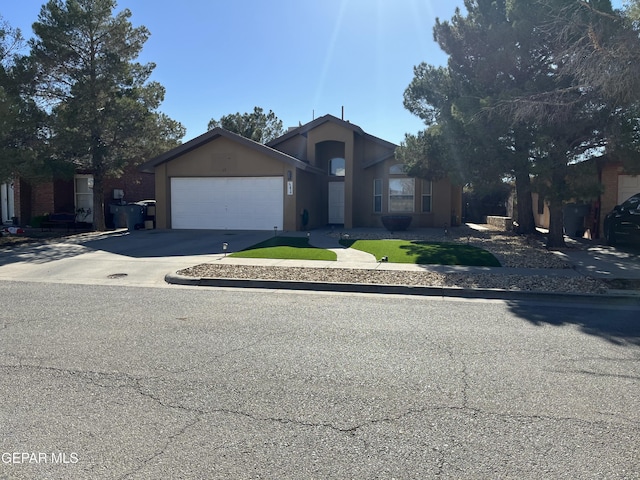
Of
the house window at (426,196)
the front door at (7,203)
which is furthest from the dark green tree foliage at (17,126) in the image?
the house window at (426,196)

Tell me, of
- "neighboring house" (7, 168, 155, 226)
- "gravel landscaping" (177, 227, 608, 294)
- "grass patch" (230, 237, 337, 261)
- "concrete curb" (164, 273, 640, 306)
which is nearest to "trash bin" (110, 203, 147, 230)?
"neighboring house" (7, 168, 155, 226)

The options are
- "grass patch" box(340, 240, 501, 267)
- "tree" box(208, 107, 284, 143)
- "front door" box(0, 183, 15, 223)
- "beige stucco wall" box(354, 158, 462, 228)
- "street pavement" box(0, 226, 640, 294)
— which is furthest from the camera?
"tree" box(208, 107, 284, 143)

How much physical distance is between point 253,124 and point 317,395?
131 ft

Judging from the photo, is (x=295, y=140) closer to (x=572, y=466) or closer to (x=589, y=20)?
(x=589, y=20)

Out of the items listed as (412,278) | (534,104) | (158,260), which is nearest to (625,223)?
(534,104)

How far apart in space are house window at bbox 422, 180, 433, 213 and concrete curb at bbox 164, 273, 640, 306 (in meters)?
14.4

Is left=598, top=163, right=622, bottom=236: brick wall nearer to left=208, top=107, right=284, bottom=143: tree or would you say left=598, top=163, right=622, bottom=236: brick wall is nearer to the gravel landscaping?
the gravel landscaping

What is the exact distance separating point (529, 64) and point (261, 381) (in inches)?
549

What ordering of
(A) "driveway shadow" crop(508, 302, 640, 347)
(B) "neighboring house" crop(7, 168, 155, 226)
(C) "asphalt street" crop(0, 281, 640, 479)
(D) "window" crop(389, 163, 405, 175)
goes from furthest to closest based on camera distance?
(B) "neighboring house" crop(7, 168, 155, 226), (D) "window" crop(389, 163, 405, 175), (A) "driveway shadow" crop(508, 302, 640, 347), (C) "asphalt street" crop(0, 281, 640, 479)

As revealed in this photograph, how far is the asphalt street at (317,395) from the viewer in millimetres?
3197

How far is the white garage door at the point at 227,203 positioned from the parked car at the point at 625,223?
12.2 meters

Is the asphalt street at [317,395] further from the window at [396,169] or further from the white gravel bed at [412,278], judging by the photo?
the window at [396,169]

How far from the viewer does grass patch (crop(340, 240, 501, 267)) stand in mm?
12445

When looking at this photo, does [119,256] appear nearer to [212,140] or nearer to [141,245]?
[141,245]
